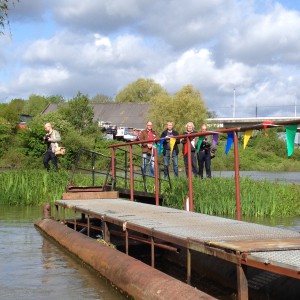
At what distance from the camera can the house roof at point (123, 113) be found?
305 ft

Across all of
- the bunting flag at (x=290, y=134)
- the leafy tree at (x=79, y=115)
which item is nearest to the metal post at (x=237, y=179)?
the bunting flag at (x=290, y=134)

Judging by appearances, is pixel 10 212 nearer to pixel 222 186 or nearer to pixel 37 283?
pixel 222 186

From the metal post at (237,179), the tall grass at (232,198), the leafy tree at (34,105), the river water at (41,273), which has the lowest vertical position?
the river water at (41,273)

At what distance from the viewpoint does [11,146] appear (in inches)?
2258

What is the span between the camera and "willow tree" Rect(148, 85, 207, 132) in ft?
218

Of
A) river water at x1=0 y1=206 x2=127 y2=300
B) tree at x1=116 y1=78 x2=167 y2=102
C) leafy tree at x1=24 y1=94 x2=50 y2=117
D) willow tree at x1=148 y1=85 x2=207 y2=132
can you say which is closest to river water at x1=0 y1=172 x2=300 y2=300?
river water at x1=0 y1=206 x2=127 y2=300

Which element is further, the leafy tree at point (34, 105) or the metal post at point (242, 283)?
the leafy tree at point (34, 105)

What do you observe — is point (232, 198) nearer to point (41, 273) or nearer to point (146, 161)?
point (146, 161)

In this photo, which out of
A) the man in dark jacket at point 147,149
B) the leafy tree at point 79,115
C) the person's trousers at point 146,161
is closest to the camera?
the person's trousers at point 146,161

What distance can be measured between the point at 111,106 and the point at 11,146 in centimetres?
4389

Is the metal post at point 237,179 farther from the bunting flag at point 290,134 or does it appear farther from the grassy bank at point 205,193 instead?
the grassy bank at point 205,193

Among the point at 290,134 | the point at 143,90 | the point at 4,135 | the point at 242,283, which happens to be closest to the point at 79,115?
the point at 4,135

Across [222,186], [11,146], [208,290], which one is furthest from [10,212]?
[11,146]

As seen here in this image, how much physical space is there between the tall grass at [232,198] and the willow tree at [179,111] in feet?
160
